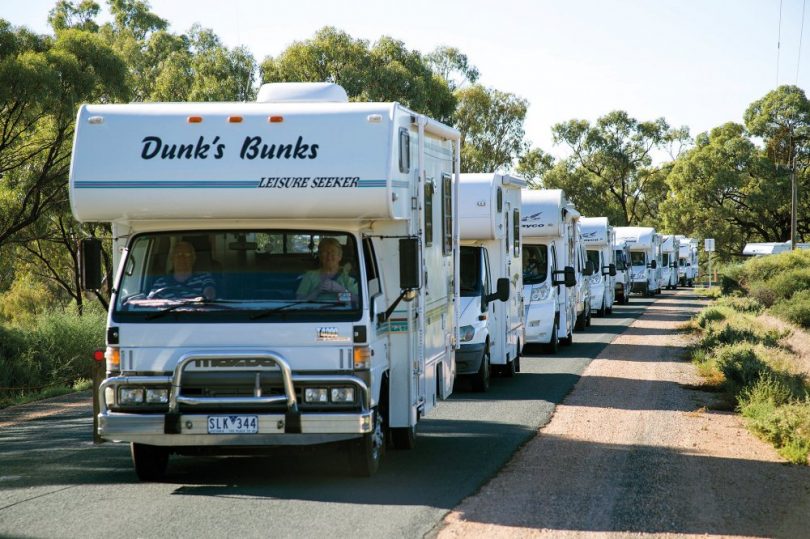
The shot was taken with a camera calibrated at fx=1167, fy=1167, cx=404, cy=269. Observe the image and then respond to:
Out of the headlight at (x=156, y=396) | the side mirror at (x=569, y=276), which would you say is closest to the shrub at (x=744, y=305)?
the side mirror at (x=569, y=276)

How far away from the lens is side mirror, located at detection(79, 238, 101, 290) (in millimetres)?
9539

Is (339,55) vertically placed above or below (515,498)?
above

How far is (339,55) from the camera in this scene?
4084 centimetres

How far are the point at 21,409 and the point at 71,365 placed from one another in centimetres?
481

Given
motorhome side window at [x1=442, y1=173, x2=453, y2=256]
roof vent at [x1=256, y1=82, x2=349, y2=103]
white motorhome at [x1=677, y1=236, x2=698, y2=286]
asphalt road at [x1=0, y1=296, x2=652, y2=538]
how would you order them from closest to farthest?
asphalt road at [x1=0, y1=296, x2=652, y2=538] < roof vent at [x1=256, y1=82, x2=349, y2=103] < motorhome side window at [x1=442, y1=173, x2=453, y2=256] < white motorhome at [x1=677, y1=236, x2=698, y2=286]

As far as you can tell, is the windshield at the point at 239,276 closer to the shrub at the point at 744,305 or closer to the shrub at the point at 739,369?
the shrub at the point at 739,369

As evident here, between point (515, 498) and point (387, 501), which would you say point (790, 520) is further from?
point (387, 501)

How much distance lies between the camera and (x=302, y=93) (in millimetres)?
10969

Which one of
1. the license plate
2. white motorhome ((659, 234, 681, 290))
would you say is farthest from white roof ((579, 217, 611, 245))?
the license plate

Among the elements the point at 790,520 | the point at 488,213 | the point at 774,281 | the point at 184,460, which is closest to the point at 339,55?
the point at 774,281

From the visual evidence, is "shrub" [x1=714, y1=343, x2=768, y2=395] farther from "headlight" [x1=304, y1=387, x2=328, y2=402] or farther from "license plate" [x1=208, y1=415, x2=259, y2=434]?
"license plate" [x1=208, y1=415, x2=259, y2=434]

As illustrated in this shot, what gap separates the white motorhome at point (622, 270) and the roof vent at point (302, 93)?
115 feet

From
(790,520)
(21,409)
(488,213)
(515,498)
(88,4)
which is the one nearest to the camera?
(790,520)

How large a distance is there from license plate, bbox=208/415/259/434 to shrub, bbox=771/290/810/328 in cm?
2785
